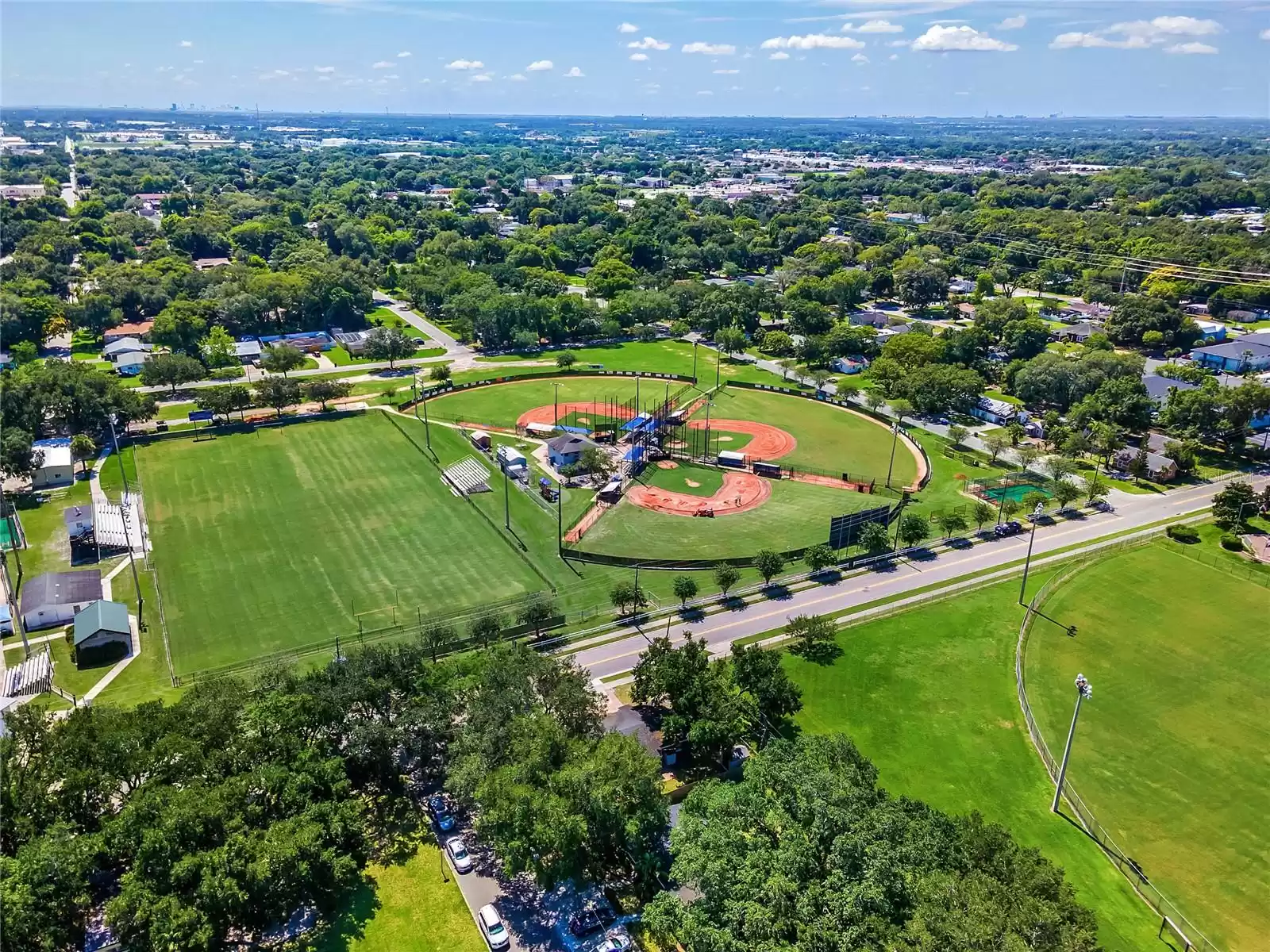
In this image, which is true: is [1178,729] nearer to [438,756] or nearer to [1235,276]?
[438,756]

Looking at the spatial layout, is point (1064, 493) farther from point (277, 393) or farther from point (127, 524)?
point (277, 393)

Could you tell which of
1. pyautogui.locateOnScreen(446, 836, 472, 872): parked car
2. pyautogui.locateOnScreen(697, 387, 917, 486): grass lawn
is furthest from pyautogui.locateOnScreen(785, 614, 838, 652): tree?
pyautogui.locateOnScreen(697, 387, 917, 486): grass lawn

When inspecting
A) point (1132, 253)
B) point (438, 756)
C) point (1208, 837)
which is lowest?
point (1208, 837)

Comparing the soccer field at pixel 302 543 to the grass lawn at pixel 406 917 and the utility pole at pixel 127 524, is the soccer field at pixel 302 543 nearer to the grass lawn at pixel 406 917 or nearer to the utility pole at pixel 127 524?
the utility pole at pixel 127 524

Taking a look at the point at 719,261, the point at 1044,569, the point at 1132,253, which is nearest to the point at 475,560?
the point at 1044,569

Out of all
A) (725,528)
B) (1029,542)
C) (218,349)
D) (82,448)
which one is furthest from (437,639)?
(218,349)

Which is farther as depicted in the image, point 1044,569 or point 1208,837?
point 1044,569

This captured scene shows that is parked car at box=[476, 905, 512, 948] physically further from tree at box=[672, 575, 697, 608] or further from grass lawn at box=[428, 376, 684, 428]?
grass lawn at box=[428, 376, 684, 428]
